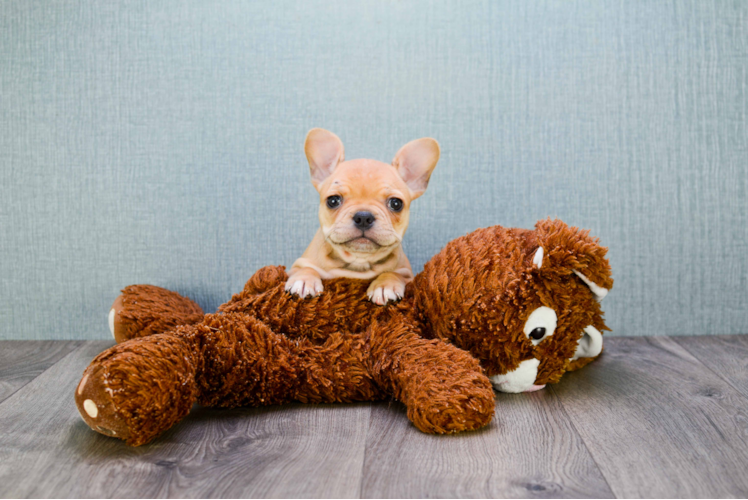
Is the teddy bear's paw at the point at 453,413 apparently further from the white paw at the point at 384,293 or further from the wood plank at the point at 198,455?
the white paw at the point at 384,293

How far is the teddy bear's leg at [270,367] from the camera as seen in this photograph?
116cm

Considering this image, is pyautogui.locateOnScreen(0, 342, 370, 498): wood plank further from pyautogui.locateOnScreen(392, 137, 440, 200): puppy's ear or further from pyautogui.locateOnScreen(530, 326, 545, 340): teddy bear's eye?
pyautogui.locateOnScreen(392, 137, 440, 200): puppy's ear

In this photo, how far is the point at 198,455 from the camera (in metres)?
0.98

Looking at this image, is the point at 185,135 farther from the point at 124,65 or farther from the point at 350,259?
the point at 350,259

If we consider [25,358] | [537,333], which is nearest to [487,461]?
[537,333]

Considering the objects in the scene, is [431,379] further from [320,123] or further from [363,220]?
[320,123]

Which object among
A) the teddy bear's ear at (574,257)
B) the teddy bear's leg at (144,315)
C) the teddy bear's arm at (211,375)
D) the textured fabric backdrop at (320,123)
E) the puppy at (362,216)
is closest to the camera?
the teddy bear's arm at (211,375)

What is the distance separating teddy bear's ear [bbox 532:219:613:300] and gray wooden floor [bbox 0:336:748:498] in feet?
0.88

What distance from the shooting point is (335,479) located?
2.94 ft

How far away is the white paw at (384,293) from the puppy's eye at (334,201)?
0.20 meters

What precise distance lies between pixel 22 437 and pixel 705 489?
1124 mm

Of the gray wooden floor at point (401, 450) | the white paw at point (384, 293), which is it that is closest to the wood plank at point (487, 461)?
the gray wooden floor at point (401, 450)

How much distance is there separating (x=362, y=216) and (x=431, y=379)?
365mm

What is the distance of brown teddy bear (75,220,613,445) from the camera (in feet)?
3.50
